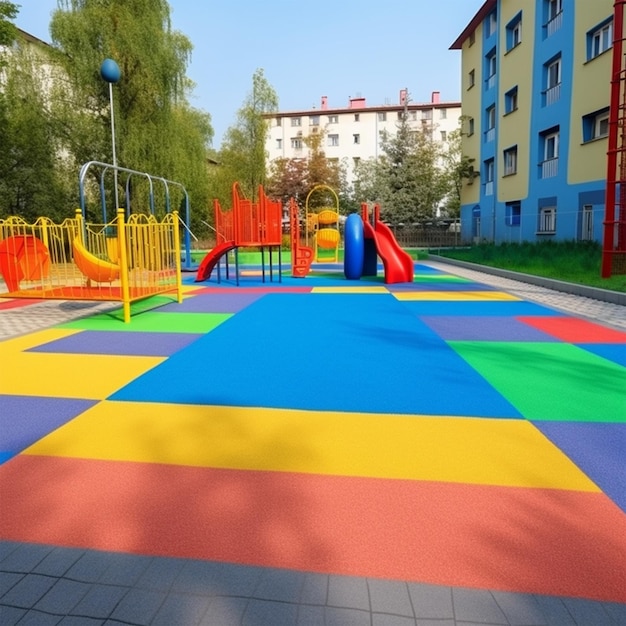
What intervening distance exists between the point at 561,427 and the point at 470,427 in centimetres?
70

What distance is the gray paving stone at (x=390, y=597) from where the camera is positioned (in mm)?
2121

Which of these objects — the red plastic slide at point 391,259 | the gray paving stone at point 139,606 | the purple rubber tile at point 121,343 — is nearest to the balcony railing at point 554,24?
the red plastic slide at point 391,259

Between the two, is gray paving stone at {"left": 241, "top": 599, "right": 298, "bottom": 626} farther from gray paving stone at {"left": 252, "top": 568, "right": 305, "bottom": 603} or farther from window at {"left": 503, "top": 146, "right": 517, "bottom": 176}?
window at {"left": 503, "top": 146, "right": 517, "bottom": 176}

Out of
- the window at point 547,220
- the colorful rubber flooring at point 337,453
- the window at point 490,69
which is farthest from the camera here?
the window at point 490,69

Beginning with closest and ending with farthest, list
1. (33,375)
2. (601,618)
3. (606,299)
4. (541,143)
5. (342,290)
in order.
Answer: (601,618)
(33,375)
(606,299)
(342,290)
(541,143)

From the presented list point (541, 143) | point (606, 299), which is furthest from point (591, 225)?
point (606, 299)

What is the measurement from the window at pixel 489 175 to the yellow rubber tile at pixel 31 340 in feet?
87.6

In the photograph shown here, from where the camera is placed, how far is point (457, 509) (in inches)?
114

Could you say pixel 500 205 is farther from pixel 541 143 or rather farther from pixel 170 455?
A: pixel 170 455

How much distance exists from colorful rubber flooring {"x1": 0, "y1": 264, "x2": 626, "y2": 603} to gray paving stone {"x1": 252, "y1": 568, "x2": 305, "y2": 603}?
0.08 m

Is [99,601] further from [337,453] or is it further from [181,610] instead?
[337,453]

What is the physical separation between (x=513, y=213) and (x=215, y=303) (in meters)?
20.7

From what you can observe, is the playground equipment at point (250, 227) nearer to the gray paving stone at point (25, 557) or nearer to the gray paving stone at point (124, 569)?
the gray paving stone at point (25, 557)

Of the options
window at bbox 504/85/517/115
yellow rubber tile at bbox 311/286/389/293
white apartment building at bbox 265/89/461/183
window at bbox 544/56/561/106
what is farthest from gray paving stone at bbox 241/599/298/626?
white apartment building at bbox 265/89/461/183
